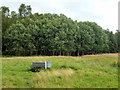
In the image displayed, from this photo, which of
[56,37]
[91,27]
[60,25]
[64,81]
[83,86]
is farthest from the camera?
[91,27]

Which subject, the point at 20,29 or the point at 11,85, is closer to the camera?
the point at 11,85

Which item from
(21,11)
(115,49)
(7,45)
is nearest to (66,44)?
(7,45)

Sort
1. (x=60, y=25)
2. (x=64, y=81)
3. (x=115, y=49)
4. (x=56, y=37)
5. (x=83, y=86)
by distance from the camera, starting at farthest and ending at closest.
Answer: (x=115, y=49), (x=60, y=25), (x=56, y=37), (x=64, y=81), (x=83, y=86)

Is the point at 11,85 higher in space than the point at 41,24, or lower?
lower

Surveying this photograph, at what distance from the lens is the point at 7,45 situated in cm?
6097

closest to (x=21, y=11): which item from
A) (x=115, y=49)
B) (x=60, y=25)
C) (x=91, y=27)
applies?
(x=60, y=25)

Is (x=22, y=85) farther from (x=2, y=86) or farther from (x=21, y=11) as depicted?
(x=21, y=11)

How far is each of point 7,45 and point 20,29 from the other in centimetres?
797

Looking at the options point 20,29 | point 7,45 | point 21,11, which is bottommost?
point 7,45

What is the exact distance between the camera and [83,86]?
35.0ft

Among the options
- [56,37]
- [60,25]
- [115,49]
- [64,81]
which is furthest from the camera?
[115,49]

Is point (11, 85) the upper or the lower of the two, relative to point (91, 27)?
lower

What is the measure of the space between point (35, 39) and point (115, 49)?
142ft

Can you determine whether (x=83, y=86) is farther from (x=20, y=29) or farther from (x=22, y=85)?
(x=20, y=29)
